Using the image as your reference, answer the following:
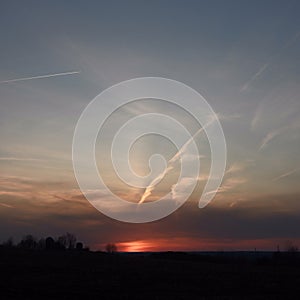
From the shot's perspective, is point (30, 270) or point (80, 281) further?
point (30, 270)

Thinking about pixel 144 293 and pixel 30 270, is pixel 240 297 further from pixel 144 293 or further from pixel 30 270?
pixel 30 270

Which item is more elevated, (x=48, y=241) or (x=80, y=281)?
(x=48, y=241)

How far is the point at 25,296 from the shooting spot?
29.7 metres

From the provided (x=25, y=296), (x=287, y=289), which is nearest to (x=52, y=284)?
(x=25, y=296)

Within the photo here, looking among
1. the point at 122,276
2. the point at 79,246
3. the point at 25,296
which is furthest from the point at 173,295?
the point at 79,246

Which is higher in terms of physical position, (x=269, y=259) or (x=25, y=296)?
(x=269, y=259)

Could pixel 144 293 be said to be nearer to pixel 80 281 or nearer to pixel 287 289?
pixel 80 281

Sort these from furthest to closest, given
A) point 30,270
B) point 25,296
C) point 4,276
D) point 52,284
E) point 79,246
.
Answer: point 79,246 < point 30,270 < point 4,276 < point 52,284 < point 25,296

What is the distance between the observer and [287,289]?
3656 cm

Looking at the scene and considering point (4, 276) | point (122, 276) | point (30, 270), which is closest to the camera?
point (4, 276)

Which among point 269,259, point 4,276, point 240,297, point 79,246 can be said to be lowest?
point 240,297

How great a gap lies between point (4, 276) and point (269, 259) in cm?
7985

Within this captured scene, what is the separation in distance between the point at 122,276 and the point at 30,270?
36.0 feet

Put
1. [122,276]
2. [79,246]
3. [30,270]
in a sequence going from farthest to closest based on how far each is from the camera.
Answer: [79,246] < [30,270] < [122,276]
